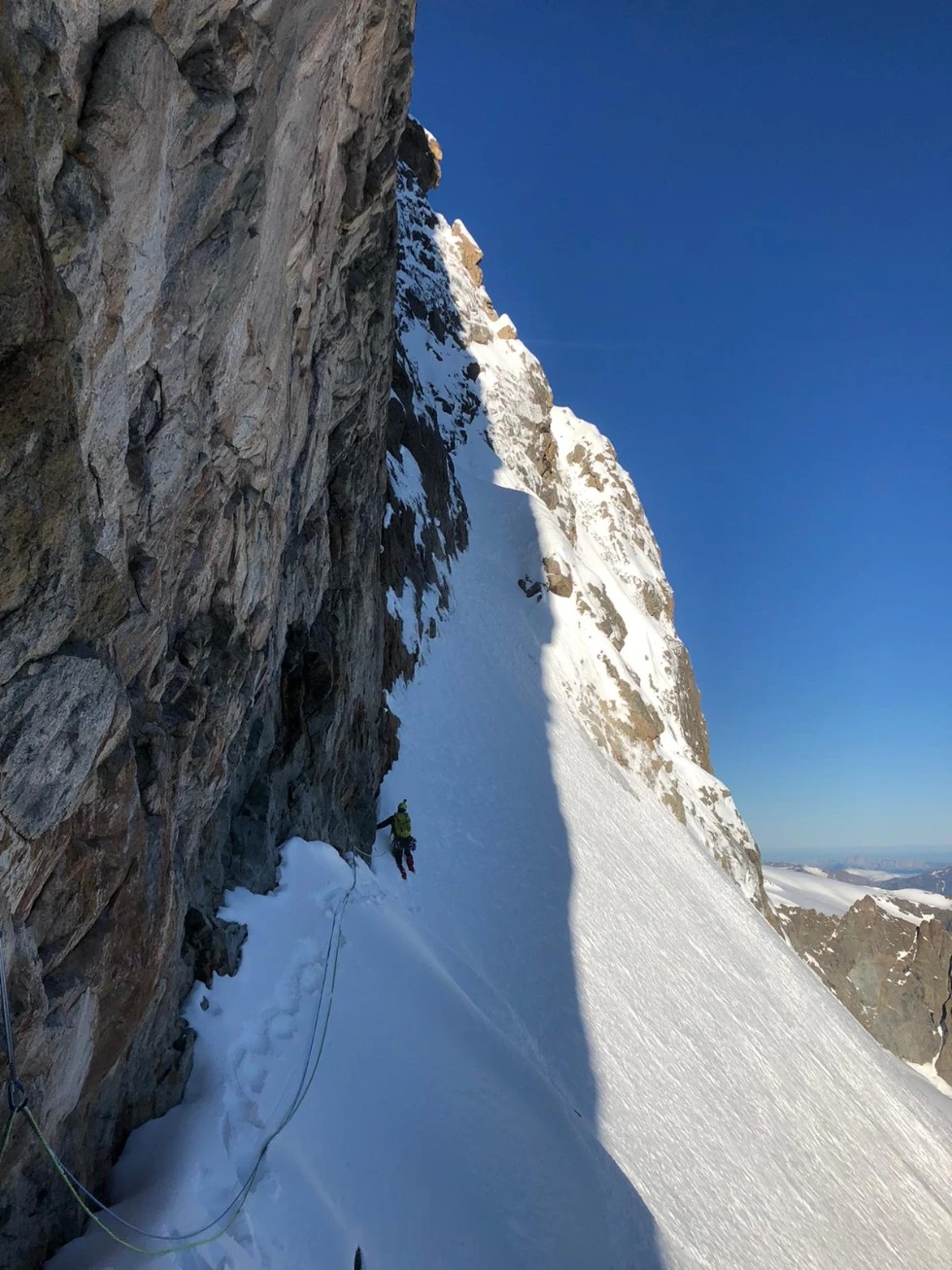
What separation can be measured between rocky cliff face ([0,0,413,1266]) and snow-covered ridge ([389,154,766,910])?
541 inches

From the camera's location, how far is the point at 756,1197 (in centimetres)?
1501

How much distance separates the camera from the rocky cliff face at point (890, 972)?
8019 centimetres

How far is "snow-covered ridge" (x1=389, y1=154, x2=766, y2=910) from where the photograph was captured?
107 feet

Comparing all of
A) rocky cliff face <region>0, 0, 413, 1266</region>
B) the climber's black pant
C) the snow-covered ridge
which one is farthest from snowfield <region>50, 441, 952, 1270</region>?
the snow-covered ridge

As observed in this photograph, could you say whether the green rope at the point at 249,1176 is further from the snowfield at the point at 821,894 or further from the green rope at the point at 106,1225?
the snowfield at the point at 821,894

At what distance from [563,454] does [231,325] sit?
5151 centimetres

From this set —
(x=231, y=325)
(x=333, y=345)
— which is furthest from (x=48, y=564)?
(x=333, y=345)

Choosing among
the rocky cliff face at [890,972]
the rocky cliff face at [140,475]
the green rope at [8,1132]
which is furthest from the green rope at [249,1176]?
the rocky cliff face at [890,972]

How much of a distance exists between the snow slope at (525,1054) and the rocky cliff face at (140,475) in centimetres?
98

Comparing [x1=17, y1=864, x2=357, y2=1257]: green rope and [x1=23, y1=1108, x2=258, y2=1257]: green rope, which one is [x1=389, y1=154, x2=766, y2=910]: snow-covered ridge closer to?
[x1=17, y1=864, x2=357, y2=1257]: green rope

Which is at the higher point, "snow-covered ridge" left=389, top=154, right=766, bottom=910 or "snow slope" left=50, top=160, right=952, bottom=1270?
"snow-covered ridge" left=389, top=154, right=766, bottom=910

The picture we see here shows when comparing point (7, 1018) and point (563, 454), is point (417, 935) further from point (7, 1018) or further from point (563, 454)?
point (563, 454)

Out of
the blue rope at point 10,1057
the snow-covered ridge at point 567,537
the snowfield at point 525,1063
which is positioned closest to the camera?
the blue rope at point 10,1057

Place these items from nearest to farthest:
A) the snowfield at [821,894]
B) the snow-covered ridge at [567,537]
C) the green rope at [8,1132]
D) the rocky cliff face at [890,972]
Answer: the green rope at [8,1132] → the snow-covered ridge at [567,537] → the rocky cliff face at [890,972] → the snowfield at [821,894]
